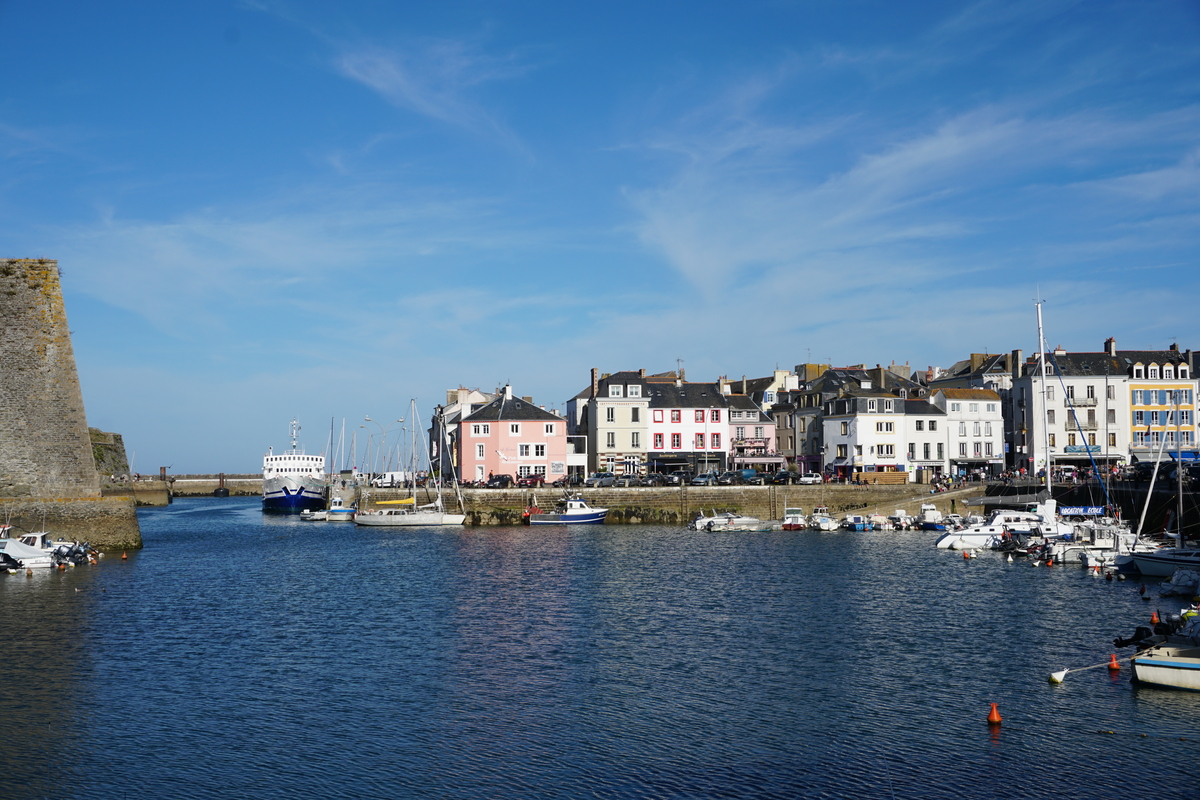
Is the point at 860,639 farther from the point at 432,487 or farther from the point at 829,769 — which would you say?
the point at 432,487

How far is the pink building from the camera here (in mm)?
78312

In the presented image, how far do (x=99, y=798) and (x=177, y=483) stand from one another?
142773 millimetres

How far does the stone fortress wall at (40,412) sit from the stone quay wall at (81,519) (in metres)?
0.04

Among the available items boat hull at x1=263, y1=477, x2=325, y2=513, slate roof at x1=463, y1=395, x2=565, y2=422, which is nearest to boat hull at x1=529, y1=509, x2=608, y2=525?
slate roof at x1=463, y1=395, x2=565, y2=422

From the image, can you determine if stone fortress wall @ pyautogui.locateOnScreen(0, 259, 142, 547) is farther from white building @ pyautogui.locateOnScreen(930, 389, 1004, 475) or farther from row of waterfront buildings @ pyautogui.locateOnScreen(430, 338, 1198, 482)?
white building @ pyautogui.locateOnScreen(930, 389, 1004, 475)

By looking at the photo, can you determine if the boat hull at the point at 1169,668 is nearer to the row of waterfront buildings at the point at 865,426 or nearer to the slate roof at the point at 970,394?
the row of waterfront buildings at the point at 865,426

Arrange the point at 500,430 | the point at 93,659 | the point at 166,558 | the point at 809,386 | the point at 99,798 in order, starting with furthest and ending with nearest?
1. the point at 809,386
2. the point at 500,430
3. the point at 166,558
4. the point at 93,659
5. the point at 99,798

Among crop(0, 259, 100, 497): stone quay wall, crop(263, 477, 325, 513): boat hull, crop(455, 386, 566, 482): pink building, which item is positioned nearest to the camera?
crop(0, 259, 100, 497): stone quay wall

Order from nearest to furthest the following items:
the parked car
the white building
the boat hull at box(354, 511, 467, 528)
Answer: the boat hull at box(354, 511, 467, 528) → the parked car → the white building

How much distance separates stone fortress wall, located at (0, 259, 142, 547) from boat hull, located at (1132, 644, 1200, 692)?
139 ft

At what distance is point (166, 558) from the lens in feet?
160

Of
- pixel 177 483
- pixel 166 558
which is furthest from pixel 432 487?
pixel 177 483

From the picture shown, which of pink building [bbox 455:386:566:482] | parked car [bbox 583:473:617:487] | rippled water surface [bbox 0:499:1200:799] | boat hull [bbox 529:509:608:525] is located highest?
pink building [bbox 455:386:566:482]

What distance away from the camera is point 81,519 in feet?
146
